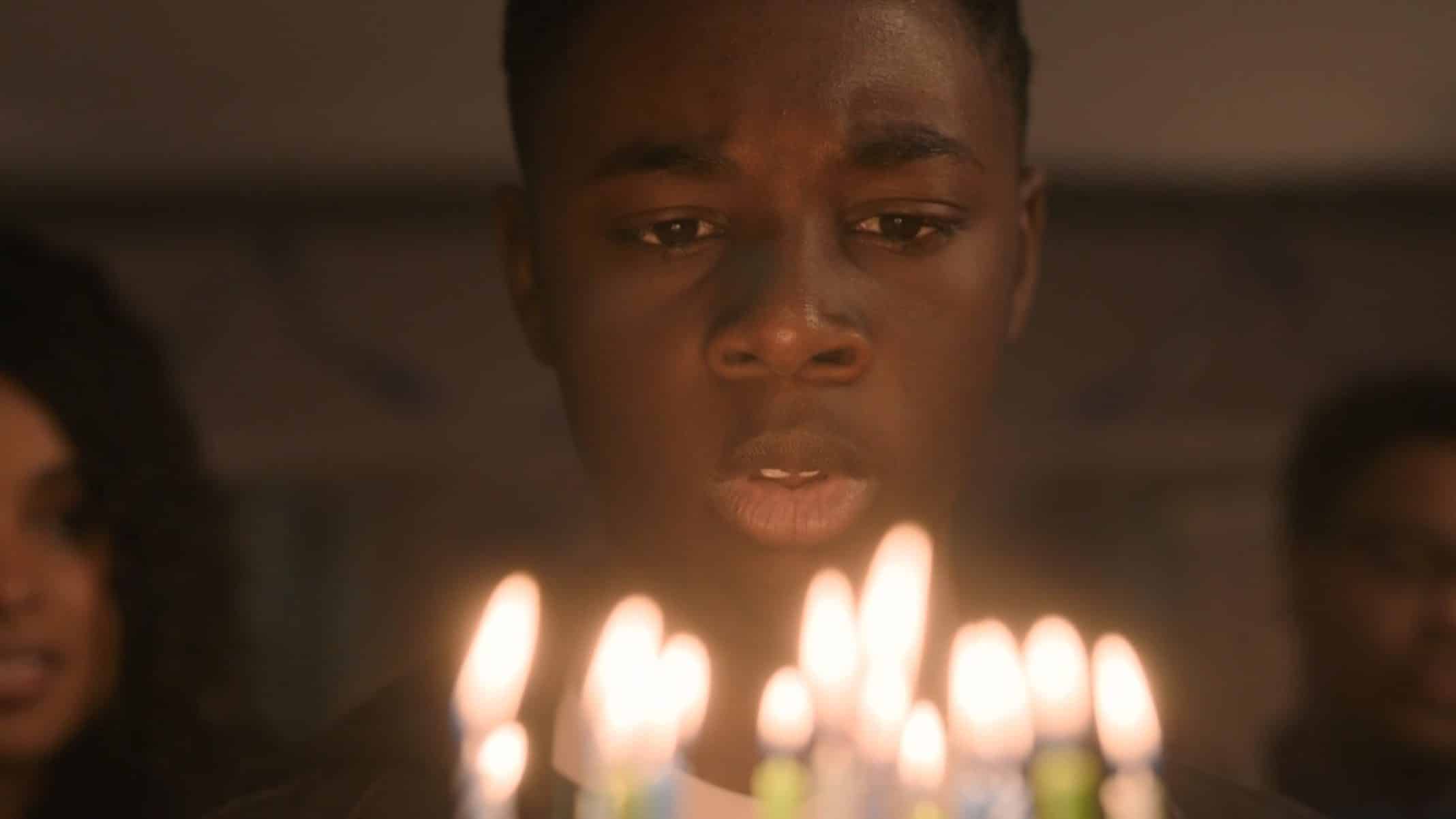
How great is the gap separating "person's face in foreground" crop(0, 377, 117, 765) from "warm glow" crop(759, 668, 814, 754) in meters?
0.46

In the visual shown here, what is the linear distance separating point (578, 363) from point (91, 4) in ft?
1.66

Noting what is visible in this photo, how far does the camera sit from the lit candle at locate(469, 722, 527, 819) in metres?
0.68

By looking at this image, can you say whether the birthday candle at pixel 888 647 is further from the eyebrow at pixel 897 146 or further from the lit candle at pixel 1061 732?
the eyebrow at pixel 897 146

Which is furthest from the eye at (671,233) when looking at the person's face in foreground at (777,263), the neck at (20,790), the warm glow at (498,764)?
the neck at (20,790)

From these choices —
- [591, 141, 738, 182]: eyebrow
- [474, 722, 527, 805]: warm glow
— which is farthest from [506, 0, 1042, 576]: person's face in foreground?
[474, 722, 527, 805]: warm glow

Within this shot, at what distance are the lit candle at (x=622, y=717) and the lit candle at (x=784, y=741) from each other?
6 centimetres

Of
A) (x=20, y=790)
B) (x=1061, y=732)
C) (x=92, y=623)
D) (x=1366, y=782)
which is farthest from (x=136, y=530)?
(x=1366, y=782)

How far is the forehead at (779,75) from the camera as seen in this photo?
34.9 inches

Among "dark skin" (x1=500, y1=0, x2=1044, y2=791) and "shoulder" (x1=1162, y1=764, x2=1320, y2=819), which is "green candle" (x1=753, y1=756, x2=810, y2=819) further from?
"shoulder" (x1=1162, y1=764, x2=1320, y2=819)

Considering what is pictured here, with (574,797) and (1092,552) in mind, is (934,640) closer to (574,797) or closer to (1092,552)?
(574,797)

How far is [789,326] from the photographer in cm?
86

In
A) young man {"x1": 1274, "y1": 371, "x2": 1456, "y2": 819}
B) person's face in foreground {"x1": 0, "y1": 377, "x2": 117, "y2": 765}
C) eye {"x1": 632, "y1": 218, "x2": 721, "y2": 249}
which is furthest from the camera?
young man {"x1": 1274, "y1": 371, "x2": 1456, "y2": 819}

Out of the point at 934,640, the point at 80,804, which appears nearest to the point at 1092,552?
the point at 934,640

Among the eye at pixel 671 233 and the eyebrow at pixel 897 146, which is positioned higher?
the eyebrow at pixel 897 146
